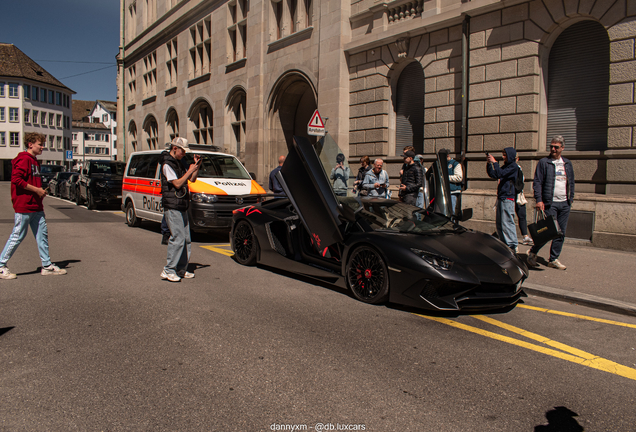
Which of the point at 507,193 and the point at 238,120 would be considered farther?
the point at 238,120

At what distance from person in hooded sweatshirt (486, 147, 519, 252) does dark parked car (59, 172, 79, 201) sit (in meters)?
18.8

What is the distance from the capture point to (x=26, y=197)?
6.34 meters

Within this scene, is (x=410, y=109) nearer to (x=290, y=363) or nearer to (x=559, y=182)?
(x=559, y=182)

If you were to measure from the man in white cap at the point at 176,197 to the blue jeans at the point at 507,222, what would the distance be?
4900mm

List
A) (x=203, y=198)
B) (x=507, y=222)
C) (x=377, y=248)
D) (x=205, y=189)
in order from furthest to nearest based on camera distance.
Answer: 1. (x=205, y=189)
2. (x=203, y=198)
3. (x=507, y=222)
4. (x=377, y=248)

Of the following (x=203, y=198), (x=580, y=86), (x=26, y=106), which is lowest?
(x=203, y=198)

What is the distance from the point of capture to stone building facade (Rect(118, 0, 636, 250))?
31.9ft

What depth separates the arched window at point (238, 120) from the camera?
22406mm

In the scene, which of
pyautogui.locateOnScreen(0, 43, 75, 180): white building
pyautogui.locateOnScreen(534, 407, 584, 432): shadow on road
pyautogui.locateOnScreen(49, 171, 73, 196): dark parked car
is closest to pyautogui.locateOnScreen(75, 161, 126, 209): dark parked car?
pyautogui.locateOnScreen(49, 171, 73, 196): dark parked car

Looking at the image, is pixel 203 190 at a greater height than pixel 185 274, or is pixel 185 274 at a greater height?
pixel 203 190

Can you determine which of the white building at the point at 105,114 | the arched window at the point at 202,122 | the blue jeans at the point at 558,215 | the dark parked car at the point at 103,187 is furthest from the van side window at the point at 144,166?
the white building at the point at 105,114

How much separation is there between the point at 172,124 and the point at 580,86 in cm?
2444

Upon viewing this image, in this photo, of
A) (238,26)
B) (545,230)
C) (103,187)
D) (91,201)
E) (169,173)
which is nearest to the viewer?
(169,173)

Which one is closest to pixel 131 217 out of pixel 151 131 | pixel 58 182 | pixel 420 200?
pixel 420 200
